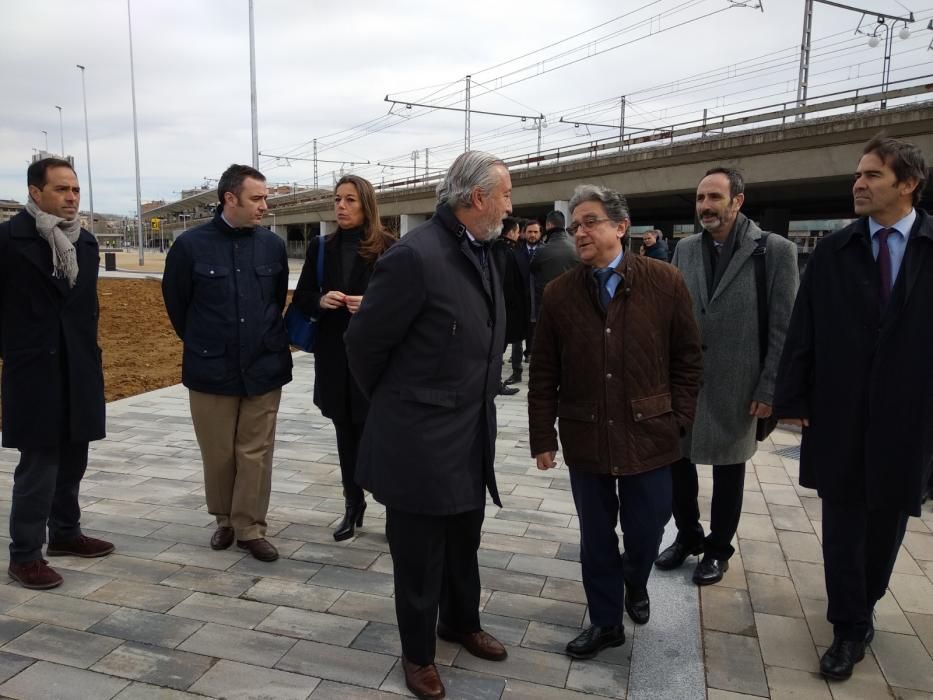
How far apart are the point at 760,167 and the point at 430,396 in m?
22.3

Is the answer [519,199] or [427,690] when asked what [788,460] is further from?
[519,199]

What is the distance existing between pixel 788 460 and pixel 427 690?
425 centimetres

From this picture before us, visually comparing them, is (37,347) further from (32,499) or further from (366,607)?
(366,607)

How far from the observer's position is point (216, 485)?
12.4 feet

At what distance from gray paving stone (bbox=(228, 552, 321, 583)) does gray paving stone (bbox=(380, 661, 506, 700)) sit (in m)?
0.96

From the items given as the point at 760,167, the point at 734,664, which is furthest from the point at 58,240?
the point at 760,167

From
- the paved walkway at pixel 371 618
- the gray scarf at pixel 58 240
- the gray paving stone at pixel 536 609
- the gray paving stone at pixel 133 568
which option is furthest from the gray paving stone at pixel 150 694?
the gray scarf at pixel 58 240

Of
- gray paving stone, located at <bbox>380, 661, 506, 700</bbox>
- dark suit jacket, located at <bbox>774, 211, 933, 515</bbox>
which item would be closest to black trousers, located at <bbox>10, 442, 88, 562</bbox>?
gray paving stone, located at <bbox>380, 661, 506, 700</bbox>

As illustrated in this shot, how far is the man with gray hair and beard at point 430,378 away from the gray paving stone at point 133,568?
1.51m

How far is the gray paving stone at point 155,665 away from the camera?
2566mm

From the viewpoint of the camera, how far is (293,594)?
10.7 feet

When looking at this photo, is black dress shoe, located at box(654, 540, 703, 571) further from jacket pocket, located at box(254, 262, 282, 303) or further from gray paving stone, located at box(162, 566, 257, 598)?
jacket pocket, located at box(254, 262, 282, 303)

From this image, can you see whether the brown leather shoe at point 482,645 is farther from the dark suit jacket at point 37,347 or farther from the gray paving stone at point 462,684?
the dark suit jacket at point 37,347

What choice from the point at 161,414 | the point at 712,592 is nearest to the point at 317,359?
the point at 712,592
